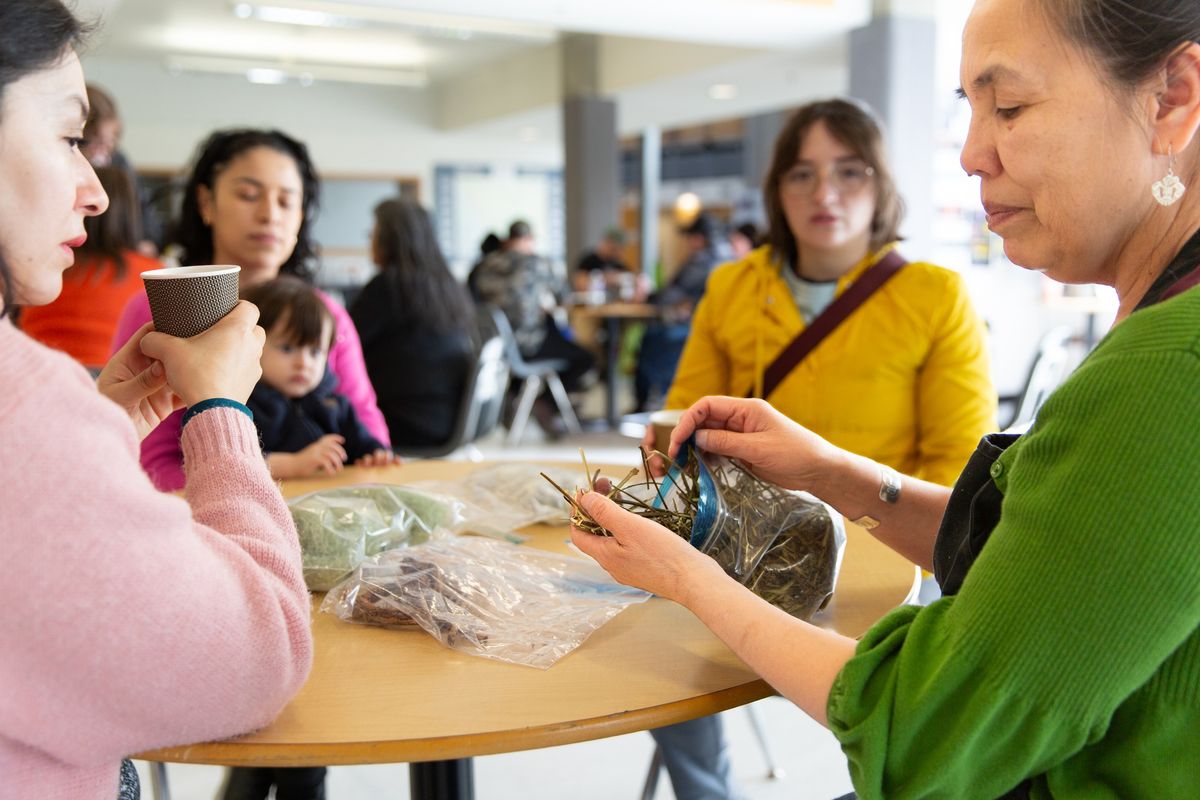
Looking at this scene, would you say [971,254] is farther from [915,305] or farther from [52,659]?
[52,659]

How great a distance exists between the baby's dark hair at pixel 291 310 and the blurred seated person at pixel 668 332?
16.6 ft

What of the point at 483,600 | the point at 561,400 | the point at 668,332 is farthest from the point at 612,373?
the point at 483,600

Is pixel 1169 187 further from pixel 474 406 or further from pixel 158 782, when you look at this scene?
pixel 474 406

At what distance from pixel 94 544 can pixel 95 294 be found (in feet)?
8.36

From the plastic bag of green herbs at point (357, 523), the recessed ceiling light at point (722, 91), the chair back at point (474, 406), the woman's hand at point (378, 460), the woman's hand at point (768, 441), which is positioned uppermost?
the recessed ceiling light at point (722, 91)

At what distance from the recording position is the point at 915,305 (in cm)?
197

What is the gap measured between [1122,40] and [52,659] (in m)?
0.97

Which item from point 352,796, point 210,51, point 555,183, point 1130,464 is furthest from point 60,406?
point 555,183

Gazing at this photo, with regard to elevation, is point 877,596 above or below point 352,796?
above

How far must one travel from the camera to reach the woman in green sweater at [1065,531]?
669mm

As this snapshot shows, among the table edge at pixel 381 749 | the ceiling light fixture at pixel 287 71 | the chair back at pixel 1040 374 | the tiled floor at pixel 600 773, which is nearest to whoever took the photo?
the table edge at pixel 381 749

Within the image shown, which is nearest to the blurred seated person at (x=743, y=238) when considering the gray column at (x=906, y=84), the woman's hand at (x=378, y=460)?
the gray column at (x=906, y=84)

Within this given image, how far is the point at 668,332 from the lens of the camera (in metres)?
7.08

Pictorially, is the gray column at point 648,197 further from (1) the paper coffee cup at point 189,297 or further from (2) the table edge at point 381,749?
(2) the table edge at point 381,749
